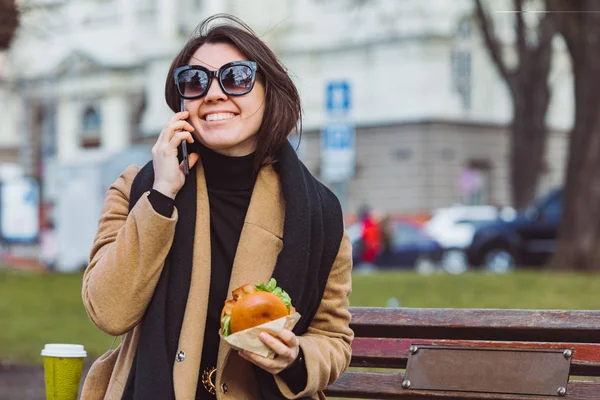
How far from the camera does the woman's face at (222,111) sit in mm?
3701

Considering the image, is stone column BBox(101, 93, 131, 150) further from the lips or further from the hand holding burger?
the hand holding burger

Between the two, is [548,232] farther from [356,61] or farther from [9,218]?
[356,61]

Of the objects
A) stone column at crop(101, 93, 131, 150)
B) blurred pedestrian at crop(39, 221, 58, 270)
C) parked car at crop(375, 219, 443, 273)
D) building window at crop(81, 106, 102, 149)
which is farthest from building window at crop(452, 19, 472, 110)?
building window at crop(81, 106, 102, 149)

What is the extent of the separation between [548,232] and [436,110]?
56.6 ft

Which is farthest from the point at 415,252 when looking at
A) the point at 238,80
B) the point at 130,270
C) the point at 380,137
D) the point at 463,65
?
the point at 130,270

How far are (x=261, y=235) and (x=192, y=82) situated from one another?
462 mm

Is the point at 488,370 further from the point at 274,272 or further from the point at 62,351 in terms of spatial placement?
the point at 62,351

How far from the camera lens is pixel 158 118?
164ft

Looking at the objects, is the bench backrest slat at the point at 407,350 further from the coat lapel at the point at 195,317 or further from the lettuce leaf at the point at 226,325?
the lettuce leaf at the point at 226,325

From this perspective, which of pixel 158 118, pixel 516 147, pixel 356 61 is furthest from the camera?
pixel 158 118

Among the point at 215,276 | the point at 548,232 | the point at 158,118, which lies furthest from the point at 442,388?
the point at 158,118

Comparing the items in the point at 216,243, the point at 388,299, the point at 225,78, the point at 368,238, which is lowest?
the point at 368,238

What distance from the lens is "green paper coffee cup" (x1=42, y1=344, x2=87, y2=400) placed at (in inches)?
155

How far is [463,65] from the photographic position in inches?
1734
